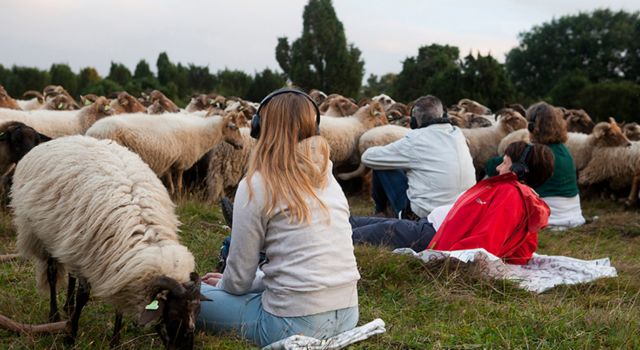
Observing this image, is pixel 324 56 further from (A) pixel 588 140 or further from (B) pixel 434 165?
(B) pixel 434 165

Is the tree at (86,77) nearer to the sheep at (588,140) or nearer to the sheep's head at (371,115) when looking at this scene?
the sheep's head at (371,115)

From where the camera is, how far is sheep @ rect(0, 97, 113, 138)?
9.05 m

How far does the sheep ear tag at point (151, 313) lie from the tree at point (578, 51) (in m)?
49.0

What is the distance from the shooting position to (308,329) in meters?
3.63

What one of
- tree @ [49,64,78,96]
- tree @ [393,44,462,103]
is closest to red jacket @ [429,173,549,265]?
tree @ [49,64,78,96]

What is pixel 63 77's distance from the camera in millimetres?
24359

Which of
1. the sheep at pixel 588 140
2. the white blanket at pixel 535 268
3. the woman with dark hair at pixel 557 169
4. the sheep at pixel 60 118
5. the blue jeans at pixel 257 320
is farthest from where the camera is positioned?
the sheep at pixel 588 140

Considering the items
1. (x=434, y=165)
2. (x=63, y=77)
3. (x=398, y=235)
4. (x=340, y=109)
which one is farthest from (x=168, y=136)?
(x=63, y=77)

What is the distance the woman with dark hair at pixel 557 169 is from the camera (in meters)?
8.31

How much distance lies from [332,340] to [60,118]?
23.9ft

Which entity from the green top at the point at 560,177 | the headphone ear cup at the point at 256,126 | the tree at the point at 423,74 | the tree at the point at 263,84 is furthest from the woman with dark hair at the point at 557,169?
the tree at the point at 263,84

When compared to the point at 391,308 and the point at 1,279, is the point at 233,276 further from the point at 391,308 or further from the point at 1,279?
the point at 1,279

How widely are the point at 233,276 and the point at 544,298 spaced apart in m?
2.49

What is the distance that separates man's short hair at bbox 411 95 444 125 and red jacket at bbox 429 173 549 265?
1.52 m
